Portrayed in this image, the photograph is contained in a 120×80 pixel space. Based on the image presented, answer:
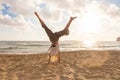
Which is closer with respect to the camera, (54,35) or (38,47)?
(54,35)

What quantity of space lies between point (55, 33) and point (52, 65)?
7.09 feet

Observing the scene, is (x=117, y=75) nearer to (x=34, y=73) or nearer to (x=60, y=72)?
(x=60, y=72)

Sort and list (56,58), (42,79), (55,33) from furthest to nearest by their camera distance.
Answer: (56,58) → (55,33) → (42,79)

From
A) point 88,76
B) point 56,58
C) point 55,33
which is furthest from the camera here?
point 56,58

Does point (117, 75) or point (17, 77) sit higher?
point (17, 77)

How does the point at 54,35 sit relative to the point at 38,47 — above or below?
below

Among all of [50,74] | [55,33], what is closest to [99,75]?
[50,74]

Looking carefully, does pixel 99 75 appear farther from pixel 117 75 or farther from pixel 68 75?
pixel 68 75

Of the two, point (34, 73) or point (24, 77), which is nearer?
point (24, 77)

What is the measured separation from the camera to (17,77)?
7.88 meters

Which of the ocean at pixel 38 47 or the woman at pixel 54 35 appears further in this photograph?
the ocean at pixel 38 47

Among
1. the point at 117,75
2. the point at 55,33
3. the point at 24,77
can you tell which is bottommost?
the point at 117,75

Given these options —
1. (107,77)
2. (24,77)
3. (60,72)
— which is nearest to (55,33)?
(60,72)

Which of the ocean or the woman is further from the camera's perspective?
the ocean
